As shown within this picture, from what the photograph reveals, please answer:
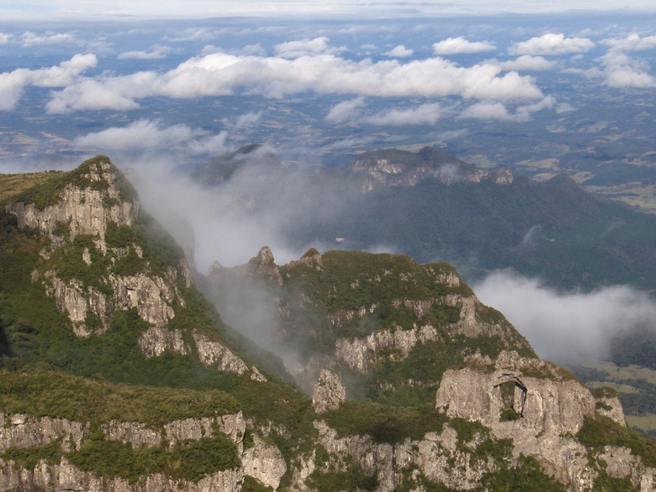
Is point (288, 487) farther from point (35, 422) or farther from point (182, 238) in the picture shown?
point (182, 238)

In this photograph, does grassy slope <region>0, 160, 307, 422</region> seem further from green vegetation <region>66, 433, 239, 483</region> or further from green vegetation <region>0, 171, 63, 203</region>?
green vegetation <region>66, 433, 239, 483</region>

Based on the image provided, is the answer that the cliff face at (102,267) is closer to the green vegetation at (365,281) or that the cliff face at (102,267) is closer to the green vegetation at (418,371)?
the green vegetation at (418,371)

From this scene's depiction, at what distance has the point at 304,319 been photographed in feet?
566

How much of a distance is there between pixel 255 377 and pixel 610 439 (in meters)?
47.5

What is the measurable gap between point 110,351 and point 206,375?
13.5m

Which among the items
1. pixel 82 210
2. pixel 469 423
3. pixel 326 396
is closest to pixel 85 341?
pixel 82 210

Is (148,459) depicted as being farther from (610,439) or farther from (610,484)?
(610,439)

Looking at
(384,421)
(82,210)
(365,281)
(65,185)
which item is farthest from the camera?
(365,281)

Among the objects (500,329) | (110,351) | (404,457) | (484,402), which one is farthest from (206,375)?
(500,329)

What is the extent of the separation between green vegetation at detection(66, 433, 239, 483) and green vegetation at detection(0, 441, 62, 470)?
151 cm

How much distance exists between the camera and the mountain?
9594 centimetres

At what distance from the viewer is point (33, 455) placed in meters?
94.4

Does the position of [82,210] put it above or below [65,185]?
below

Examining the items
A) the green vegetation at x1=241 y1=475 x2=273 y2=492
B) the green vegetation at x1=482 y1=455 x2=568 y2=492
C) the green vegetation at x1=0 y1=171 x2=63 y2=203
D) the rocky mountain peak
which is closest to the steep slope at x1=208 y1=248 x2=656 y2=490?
the green vegetation at x1=482 y1=455 x2=568 y2=492
